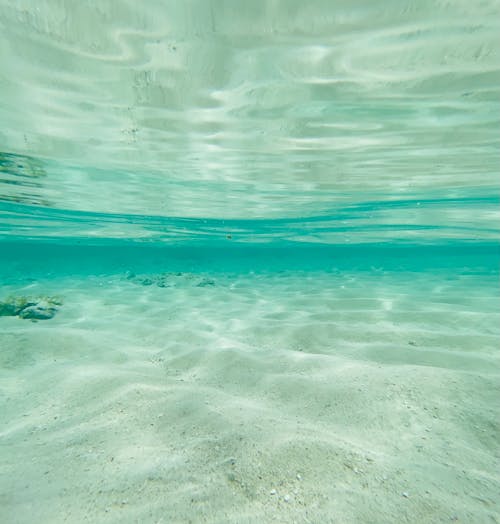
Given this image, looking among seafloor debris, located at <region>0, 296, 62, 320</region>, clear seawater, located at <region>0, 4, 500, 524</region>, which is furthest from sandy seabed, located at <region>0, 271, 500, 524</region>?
seafloor debris, located at <region>0, 296, 62, 320</region>

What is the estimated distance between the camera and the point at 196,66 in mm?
6551

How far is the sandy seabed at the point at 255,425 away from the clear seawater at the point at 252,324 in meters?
0.03

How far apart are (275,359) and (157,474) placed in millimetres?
3331

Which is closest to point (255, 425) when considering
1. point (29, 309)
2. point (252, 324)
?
point (252, 324)

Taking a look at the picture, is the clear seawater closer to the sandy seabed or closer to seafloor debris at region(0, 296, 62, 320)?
the sandy seabed

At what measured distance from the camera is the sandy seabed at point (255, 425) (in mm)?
2768

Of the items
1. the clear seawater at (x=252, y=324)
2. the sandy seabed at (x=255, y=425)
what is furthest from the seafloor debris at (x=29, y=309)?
the sandy seabed at (x=255, y=425)

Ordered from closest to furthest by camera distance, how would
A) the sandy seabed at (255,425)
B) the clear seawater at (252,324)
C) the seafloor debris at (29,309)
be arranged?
the sandy seabed at (255,425) → the clear seawater at (252,324) → the seafloor debris at (29,309)

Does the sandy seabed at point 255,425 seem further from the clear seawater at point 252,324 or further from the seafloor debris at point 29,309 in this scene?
the seafloor debris at point 29,309

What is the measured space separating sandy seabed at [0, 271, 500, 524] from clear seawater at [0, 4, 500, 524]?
0.03 metres

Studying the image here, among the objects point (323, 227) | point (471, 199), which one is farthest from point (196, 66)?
point (323, 227)

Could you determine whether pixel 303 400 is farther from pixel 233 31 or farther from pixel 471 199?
pixel 471 199

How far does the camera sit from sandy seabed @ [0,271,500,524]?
2768 millimetres

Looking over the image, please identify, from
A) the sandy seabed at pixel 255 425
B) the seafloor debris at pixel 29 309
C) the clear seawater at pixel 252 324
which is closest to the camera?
the sandy seabed at pixel 255 425
